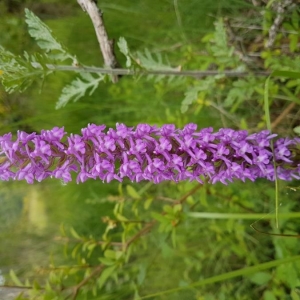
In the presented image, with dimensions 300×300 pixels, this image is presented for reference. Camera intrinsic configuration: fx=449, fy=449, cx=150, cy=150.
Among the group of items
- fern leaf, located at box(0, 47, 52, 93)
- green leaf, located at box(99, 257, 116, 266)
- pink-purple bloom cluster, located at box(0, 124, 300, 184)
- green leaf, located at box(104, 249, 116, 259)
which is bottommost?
green leaf, located at box(99, 257, 116, 266)

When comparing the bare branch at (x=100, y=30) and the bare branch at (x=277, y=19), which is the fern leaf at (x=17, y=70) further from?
the bare branch at (x=277, y=19)

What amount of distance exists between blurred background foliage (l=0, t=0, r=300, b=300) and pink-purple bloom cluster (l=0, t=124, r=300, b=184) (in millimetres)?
434

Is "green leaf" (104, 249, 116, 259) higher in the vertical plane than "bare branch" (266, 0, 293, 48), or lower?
lower

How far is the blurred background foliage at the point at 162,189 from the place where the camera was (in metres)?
1.56

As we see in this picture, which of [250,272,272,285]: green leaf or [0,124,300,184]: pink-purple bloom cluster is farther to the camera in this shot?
[250,272,272,285]: green leaf

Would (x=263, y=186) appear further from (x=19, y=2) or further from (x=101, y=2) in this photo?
(x=19, y=2)

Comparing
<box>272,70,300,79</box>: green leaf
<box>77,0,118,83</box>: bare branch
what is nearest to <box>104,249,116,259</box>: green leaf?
<box>77,0,118,83</box>: bare branch

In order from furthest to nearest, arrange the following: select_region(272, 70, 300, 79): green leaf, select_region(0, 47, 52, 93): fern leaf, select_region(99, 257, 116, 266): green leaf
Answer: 1. select_region(99, 257, 116, 266): green leaf
2. select_region(0, 47, 52, 93): fern leaf
3. select_region(272, 70, 300, 79): green leaf

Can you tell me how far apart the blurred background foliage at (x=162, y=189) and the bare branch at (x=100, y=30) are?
0.13 meters

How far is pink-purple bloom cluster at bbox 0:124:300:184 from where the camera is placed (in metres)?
0.90

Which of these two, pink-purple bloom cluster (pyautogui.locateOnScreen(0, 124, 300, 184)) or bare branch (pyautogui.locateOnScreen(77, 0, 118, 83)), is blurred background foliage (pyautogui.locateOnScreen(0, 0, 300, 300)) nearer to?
bare branch (pyautogui.locateOnScreen(77, 0, 118, 83))

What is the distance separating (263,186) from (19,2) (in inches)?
64.8

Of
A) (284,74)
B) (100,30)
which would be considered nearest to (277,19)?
(100,30)

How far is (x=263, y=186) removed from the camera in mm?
1831
